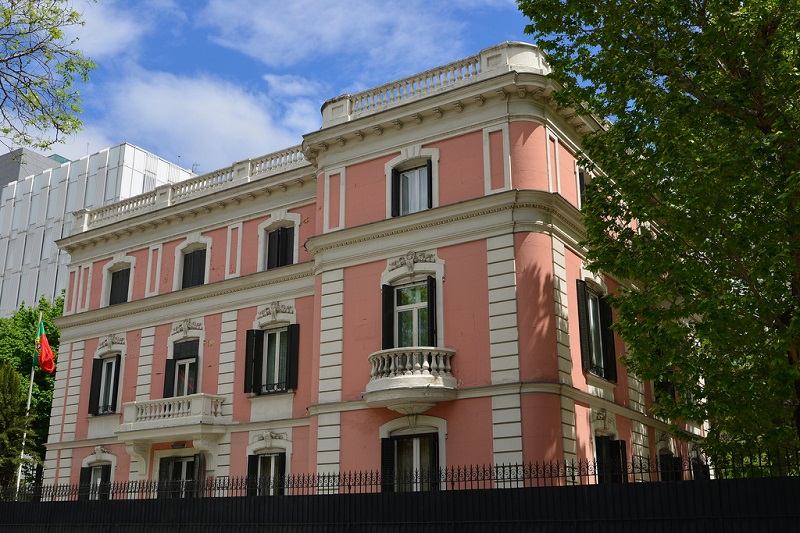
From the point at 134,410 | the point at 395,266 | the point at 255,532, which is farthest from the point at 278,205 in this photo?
the point at 255,532

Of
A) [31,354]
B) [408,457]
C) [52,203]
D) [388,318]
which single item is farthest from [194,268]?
[52,203]

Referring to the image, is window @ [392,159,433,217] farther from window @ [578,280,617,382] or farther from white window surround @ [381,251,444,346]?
window @ [578,280,617,382]

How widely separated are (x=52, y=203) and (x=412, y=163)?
5334 centimetres

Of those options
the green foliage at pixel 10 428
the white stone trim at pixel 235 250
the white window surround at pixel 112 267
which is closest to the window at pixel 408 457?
the white stone trim at pixel 235 250

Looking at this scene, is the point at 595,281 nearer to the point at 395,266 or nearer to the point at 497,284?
the point at 497,284

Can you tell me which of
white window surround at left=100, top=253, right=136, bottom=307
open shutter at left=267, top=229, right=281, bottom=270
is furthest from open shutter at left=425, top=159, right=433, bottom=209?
white window surround at left=100, top=253, right=136, bottom=307

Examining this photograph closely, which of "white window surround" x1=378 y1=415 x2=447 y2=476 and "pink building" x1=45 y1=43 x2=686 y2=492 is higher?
"pink building" x1=45 y1=43 x2=686 y2=492

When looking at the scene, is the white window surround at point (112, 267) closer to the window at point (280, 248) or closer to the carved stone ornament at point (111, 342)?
the carved stone ornament at point (111, 342)

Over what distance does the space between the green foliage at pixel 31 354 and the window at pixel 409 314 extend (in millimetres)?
Result: 22103

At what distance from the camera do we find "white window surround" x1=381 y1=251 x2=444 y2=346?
830 inches

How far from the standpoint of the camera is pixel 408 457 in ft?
68.0

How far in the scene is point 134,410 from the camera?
1027 inches

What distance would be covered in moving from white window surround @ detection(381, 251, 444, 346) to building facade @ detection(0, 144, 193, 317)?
4410 cm

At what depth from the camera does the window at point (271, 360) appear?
24.4m
